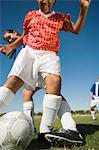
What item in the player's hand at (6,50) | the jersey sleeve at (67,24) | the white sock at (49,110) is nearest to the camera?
the white sock at (49,110)

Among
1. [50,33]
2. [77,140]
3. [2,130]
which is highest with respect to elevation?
[50,33]

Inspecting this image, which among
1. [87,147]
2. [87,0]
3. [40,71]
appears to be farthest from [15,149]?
[87,0]

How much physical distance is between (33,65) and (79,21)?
1055mm

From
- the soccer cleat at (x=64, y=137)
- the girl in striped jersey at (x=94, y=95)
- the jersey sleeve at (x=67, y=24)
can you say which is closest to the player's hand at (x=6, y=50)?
the jersey sleeve at (x=67, y=24)

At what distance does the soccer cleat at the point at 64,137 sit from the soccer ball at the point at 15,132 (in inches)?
13.2

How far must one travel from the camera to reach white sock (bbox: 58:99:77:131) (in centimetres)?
585

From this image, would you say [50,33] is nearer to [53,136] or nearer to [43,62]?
[43,62]

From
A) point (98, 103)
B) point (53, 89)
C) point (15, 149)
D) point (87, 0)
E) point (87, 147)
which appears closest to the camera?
point (15, 149)

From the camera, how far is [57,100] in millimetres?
5684

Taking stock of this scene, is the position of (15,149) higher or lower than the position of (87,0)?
lower

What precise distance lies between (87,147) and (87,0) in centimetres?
229

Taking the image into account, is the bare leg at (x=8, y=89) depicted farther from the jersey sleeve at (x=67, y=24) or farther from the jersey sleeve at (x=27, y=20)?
the jersey sleeve at (x=67, y=24)

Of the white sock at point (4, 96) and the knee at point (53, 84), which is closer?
the knee at point (53, 84)

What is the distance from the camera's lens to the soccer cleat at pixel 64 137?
534 centimetres
